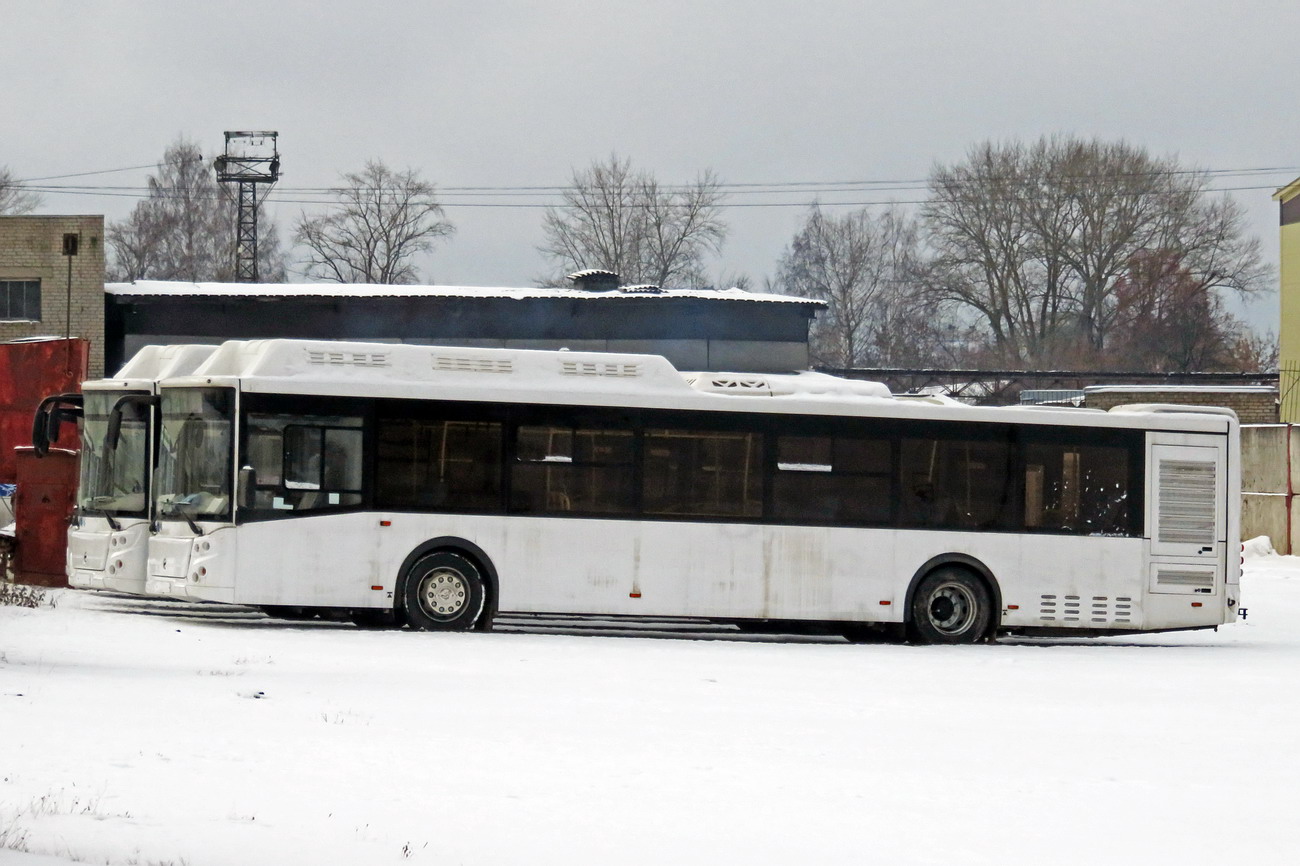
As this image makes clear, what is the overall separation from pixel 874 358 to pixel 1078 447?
6714 cm

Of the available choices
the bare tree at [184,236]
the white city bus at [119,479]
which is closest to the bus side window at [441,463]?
the white city bus at [119,479]

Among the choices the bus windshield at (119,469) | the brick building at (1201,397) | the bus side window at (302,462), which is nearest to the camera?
the bus side window at (302,462)

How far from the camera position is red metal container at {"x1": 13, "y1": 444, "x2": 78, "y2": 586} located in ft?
63.2

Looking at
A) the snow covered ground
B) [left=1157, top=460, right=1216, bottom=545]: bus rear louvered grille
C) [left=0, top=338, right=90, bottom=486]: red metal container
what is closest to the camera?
the snow covered ground

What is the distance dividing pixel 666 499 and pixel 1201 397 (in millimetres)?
32315

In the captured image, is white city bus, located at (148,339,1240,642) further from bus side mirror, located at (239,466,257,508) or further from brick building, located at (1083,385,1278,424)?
brick building, located at (1083,385,1278,424)

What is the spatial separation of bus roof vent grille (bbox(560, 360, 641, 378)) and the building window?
2457 cm

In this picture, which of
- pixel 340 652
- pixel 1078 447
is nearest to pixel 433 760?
pixel 340 652

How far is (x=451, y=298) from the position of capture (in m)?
41.8

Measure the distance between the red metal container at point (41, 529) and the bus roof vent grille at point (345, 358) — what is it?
4.59m

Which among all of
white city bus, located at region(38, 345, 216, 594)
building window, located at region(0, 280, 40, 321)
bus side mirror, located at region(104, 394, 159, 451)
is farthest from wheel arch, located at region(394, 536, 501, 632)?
building window, located at region(0, 280, 40, 321)

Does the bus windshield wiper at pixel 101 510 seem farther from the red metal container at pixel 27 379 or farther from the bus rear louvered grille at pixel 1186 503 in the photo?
the bus rear louvered grille at pixel 1186 503

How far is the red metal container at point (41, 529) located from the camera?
19250mm

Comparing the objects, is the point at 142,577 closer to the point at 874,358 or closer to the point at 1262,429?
the point at 1262,429
